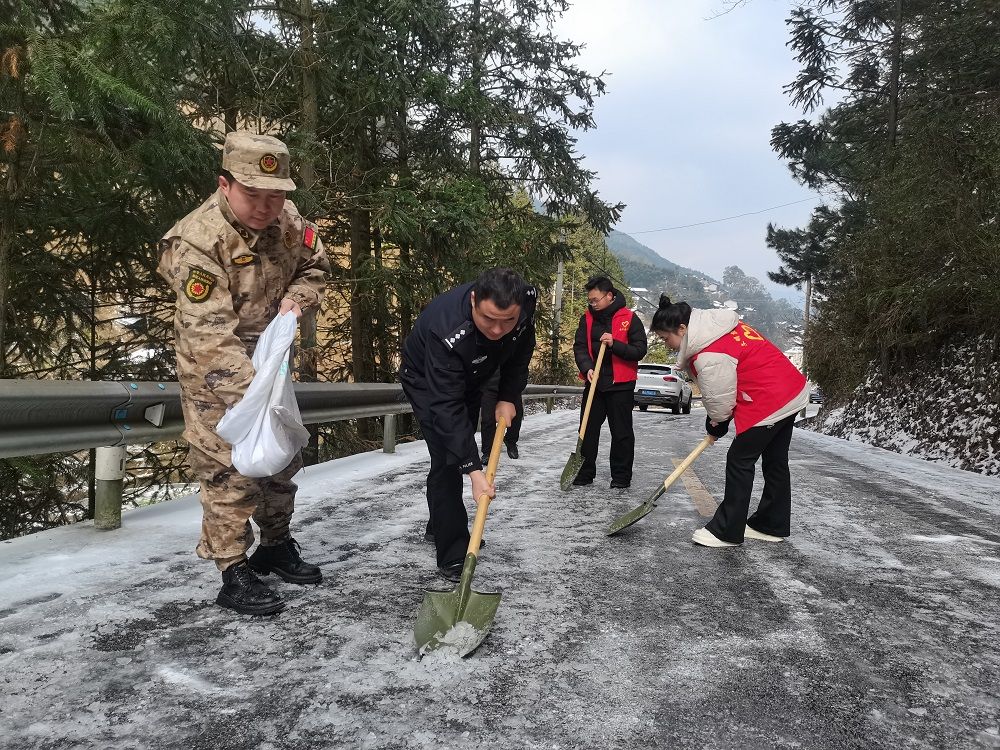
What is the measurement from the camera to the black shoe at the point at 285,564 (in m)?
3.21

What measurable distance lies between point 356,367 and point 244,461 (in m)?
11.1

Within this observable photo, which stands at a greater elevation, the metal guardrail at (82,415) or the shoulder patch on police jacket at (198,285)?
the shoulder patch on police jacket at (198,285)

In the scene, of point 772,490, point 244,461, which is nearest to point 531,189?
point 772,490

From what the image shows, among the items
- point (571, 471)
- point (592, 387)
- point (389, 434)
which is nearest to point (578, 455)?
point (571, 471)

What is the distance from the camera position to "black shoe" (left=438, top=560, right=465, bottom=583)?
11.0ft

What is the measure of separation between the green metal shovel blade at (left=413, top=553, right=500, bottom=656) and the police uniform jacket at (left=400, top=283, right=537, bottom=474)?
0.56m

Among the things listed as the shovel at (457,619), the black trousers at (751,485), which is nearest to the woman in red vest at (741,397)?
the black trousers at (751,485)

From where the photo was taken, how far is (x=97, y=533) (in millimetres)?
3816

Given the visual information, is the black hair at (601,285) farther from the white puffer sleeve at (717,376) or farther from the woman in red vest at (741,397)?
the white puffer sleeve at (717,376)

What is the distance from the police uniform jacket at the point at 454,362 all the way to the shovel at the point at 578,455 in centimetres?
253

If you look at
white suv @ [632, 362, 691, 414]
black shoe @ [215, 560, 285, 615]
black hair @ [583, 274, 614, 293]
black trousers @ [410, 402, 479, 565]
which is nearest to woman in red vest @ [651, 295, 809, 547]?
black trousers @ [410, 402, 479, 565]

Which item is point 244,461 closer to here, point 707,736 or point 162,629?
point 162,629

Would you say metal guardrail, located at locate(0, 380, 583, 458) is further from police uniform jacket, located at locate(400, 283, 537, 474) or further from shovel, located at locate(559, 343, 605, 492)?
shovel, located at locate(559, 343, 605, 492)

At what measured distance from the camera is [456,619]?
8.46 ft
